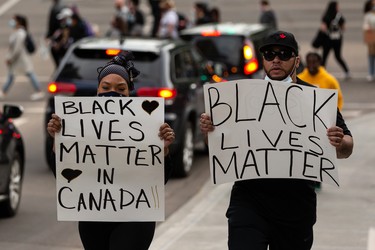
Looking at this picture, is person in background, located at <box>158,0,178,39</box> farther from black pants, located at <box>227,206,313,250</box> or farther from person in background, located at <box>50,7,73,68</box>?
black pants, located at <box>227,206,313,250</box>

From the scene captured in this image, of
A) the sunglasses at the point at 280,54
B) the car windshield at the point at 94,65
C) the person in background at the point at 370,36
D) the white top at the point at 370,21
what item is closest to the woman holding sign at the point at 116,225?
the sunglasses at the point at 280,54

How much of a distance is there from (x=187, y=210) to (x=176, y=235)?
1501mm

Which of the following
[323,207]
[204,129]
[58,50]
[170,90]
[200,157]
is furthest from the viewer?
[58,50]

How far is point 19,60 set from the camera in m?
22.9

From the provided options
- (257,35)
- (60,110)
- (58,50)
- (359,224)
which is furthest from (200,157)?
(60,110)

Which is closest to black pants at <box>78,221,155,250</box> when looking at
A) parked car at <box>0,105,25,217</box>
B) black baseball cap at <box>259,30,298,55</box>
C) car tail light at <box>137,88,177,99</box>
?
black baseball cap at <box>259,30,298,55</box>

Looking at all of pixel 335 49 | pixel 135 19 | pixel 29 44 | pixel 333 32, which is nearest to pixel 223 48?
pixel 29 44

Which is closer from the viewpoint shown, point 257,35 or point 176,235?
point 176,235

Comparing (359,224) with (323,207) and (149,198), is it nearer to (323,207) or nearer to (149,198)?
(323,207)

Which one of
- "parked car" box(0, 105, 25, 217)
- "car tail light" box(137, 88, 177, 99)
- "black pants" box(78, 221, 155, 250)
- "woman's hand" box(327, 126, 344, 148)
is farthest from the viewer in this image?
"car tail light" box(137, 88, 177, 99)

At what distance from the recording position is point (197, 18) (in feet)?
84.7

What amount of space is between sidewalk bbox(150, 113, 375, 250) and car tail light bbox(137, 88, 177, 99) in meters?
1.18

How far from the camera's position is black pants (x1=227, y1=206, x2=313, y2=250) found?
6715mm

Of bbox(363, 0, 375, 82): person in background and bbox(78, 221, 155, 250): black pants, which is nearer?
bbox(78, 221, 155, 250): black pants
